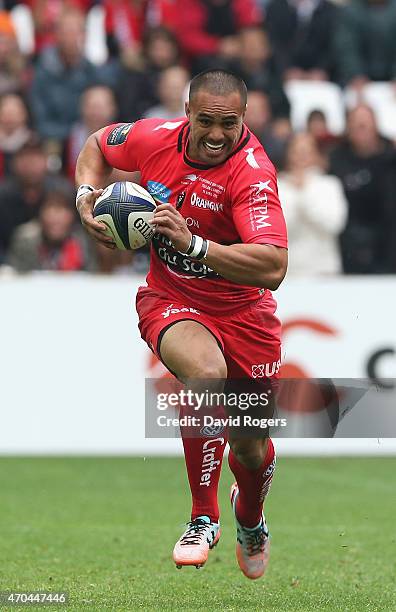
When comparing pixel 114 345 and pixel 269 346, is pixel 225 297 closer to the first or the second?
pixel 269 346

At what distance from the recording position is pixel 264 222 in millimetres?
6824

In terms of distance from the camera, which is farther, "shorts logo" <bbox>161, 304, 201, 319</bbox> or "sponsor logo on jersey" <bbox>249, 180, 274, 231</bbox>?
"shorts logo" <bbox>161, 304, 201, 319</bbox>

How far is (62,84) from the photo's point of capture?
53.8 ft

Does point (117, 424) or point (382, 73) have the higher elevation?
point (382, 73)

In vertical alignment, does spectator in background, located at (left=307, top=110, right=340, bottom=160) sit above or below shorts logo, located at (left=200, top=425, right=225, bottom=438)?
below

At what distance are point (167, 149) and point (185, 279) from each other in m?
0.75

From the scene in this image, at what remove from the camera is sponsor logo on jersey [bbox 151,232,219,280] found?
289 inches

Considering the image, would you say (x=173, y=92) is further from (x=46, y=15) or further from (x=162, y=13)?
(x=46, y=15)

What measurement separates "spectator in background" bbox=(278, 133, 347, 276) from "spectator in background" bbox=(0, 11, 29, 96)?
156 inches

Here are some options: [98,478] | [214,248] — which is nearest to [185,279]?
[214,248]

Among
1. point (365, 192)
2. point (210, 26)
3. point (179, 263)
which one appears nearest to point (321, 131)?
point (365, 192)

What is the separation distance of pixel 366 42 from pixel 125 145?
34.8 feet

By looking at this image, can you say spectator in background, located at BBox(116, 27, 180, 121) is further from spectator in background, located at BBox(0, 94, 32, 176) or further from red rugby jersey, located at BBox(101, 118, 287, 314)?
red rugby jersey, located at BBox(101, 118, 287, 314)

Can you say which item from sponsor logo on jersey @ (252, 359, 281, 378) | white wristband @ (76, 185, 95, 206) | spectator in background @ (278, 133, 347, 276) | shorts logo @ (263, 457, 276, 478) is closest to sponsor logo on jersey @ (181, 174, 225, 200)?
white wristband @ (76, 185, 95, 206)
